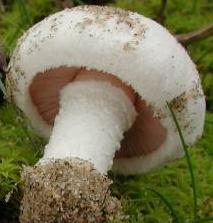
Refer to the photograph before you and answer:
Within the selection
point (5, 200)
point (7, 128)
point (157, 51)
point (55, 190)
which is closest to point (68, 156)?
point (55, 190)

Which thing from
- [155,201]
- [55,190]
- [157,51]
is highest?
[157,51]

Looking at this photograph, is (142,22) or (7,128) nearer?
(142,22)

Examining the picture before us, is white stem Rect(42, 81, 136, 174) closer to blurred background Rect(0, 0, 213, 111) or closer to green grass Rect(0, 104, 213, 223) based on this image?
green grass Rect(0, 104, 213, 223)

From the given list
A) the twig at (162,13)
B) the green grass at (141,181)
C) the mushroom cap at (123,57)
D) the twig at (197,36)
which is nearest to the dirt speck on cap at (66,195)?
the green grass at (141,181)

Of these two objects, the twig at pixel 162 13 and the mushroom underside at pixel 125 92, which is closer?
the mushroom underside at pixel 125 92

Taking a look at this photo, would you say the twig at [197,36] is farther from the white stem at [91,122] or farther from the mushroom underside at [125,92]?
the white stem at [91,122]

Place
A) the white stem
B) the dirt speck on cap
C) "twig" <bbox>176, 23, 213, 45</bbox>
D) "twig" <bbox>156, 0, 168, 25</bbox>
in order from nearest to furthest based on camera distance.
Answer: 1. the dirt speck on cap
2. the white stem
3. "twig" <bbox>176, 23, 213, 45</bbox>
4. "twig" <bbox>156, 0, 168, 25</bbox>

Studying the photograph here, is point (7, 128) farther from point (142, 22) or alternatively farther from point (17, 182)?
point (142, 22)

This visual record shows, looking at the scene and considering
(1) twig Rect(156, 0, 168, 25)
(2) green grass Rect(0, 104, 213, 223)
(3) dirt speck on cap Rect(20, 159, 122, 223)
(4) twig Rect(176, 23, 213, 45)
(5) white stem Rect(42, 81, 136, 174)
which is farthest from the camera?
(1) twig Rect(156, 0, 168, 25)

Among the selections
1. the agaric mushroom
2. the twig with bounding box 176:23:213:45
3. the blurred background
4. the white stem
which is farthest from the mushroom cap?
the twig with bounding box 176:23:213:45
